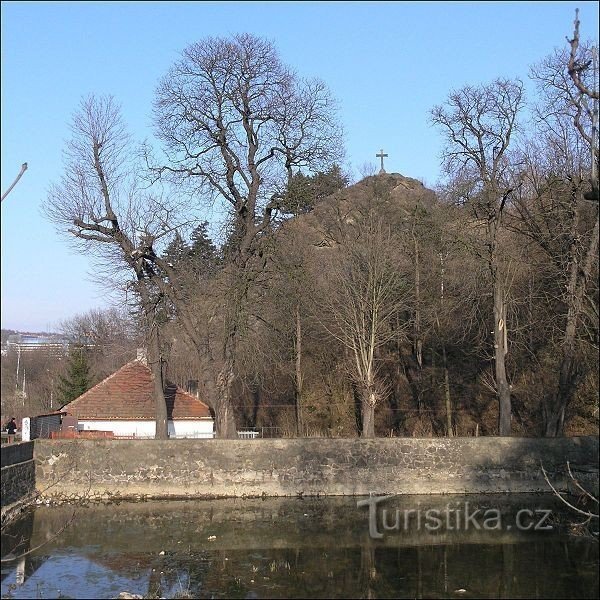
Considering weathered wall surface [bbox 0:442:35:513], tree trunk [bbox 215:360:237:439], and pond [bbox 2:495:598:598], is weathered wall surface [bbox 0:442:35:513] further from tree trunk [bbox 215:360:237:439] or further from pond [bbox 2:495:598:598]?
tree trunk [bbox 215:360:237:439]

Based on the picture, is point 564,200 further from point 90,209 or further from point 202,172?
point 90,209

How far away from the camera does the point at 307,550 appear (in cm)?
1677

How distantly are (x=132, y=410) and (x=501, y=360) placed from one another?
15.2 meters

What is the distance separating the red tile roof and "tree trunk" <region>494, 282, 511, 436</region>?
12.6 meters

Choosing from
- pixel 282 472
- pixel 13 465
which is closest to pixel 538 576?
pixel 282 472

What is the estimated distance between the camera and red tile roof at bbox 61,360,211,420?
31.7m

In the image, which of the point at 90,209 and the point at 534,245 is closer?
the point at 90,209

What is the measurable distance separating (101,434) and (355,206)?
16591mm

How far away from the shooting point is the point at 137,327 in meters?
28.6

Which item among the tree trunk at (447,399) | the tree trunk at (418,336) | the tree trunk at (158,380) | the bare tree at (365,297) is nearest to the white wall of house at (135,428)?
the tree trunk at (158,380)

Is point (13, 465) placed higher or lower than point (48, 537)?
higher

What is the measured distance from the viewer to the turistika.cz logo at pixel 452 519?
18781mm

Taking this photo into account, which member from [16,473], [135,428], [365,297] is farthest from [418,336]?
[16,473]

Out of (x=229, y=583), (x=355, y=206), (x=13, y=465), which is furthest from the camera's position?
(x=355, y=206)
